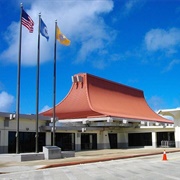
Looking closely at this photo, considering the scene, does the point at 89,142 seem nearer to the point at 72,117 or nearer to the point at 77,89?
the point at 72,117

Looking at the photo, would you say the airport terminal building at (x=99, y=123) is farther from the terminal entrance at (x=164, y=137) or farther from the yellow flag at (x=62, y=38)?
the yellow flag at (x=62, y=38)

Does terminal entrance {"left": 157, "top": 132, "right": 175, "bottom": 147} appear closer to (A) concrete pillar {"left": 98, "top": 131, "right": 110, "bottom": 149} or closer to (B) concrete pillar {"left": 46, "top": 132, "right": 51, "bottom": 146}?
(A) concrete pillar {"left": 98, "top": 131, "right": 110, "bottom": 149}

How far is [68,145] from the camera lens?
123 ft

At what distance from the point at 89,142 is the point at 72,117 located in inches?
208

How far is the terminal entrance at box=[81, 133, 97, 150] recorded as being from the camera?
40.7m

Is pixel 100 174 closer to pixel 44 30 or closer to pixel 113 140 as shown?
pixel 44 30

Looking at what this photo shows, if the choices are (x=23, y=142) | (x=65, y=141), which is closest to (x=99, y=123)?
(x=65, y=141)

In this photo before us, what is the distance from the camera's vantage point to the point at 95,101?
4966 centimetres

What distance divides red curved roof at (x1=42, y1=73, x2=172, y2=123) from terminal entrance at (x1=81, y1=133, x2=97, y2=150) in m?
3.01

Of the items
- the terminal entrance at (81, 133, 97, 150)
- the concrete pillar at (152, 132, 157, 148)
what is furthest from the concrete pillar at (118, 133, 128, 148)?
the terminal entrance at (81, 133, 97, 150)

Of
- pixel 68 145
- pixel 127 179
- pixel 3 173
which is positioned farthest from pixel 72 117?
pixel 127 179

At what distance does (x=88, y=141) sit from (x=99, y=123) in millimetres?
2658

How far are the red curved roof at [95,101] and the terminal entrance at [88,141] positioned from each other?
9.87 ft

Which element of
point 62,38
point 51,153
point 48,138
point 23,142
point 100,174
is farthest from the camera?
point 48,138
